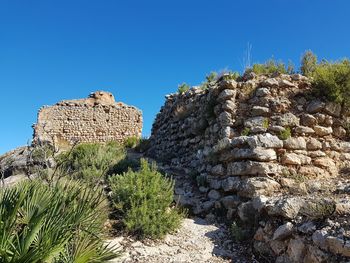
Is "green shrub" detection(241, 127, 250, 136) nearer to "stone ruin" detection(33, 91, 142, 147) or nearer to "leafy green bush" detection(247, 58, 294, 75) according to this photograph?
"leafy green bush" detection(247, 58, 294, 75)

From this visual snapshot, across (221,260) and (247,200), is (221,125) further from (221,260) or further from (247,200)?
(221,260)

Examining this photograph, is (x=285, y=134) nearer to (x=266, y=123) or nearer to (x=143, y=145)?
(x=266, y=123)

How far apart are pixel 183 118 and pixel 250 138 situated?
3617 mm

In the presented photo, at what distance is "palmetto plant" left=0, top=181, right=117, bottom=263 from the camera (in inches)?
116

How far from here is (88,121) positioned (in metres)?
16.8

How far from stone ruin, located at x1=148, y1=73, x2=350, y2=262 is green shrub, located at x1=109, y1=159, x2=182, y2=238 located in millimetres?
694

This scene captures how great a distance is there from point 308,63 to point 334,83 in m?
1.30

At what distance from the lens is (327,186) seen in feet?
16.5

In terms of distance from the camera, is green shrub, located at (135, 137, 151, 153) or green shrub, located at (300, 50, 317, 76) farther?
green shrub, located at (135, 137, 151, 153)

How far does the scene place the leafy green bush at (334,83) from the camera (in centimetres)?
616

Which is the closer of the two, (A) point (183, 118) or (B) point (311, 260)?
(B) point (311, 260)

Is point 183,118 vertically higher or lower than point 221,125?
higher

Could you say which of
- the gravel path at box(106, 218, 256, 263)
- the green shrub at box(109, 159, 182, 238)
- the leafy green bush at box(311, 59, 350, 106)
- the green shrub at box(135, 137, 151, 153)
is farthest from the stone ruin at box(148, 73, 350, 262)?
the green shrub at box(135, 137, 151, 153)

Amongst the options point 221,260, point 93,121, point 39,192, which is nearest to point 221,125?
point 221,260
